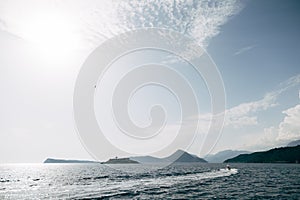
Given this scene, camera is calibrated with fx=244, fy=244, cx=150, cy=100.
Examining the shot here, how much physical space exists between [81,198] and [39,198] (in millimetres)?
9493

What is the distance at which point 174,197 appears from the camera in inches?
1848

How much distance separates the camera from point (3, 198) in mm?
49125

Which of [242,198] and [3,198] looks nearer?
[242,198]

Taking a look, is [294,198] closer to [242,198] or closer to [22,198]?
[242,198]

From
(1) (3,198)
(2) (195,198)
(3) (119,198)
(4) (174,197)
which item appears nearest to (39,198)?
(1) (3,198)

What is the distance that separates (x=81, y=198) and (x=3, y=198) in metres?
17.6

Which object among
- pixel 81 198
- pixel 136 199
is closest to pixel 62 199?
pixel 81 198

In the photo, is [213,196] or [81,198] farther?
[213,196]

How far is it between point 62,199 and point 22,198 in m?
10.5

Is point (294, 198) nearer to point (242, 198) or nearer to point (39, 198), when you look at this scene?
point (242, 198)

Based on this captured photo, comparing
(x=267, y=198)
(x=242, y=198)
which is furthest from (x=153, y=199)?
(x=267, y=198)

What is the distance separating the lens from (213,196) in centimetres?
4791

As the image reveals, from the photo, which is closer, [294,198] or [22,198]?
[294,198]

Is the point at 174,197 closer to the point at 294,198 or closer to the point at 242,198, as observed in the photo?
the point at 242,198
